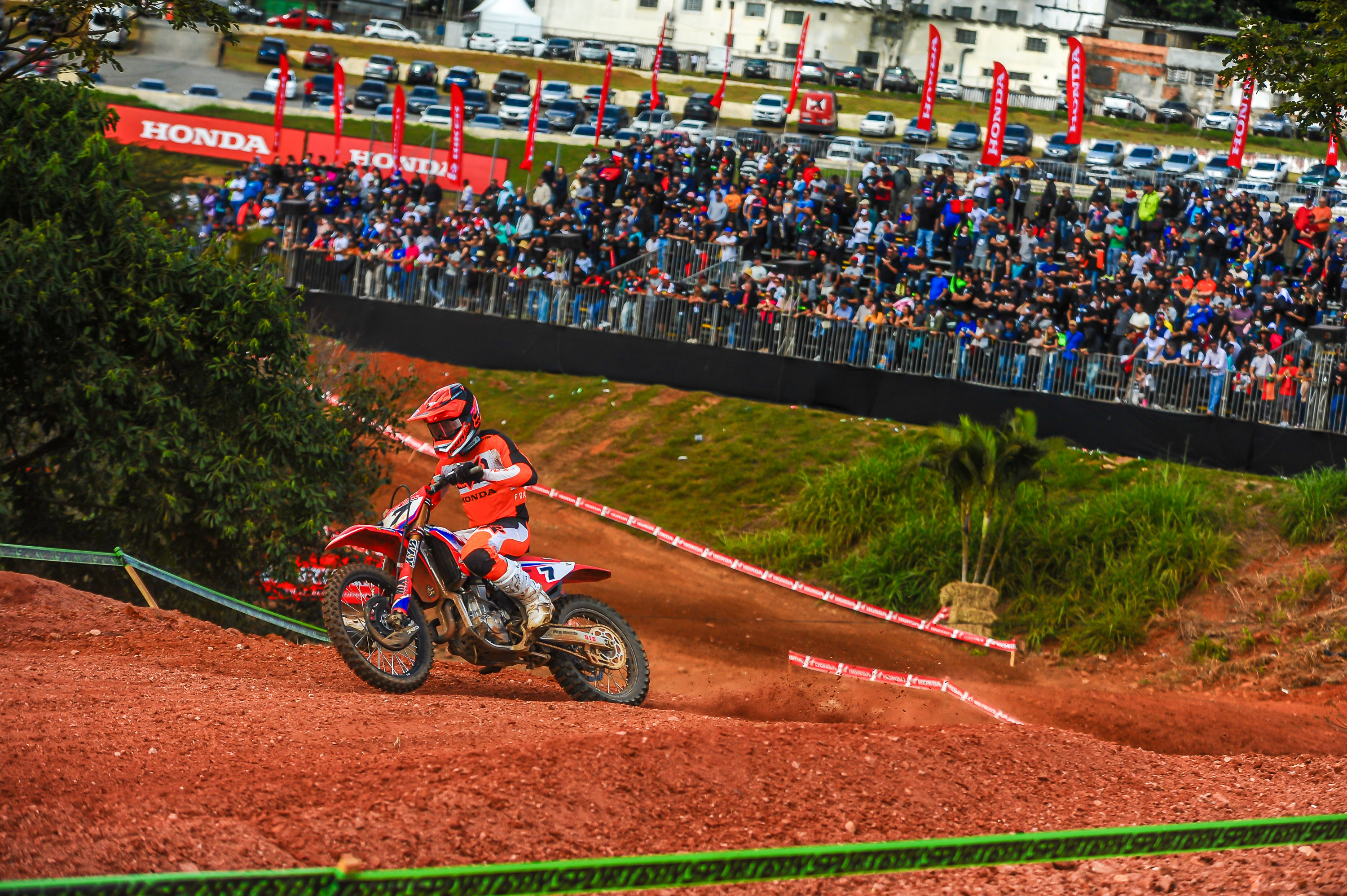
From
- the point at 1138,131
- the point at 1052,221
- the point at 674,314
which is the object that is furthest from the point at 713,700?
the point at 1138,131

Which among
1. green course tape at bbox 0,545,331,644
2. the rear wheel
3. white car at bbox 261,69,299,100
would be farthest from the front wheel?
white car at bbox 261,69,299,100

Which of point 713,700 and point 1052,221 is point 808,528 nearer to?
point 713,700

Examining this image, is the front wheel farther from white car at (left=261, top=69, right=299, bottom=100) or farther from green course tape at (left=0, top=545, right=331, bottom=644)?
white car at (left=261, top=69, right=299, bottom=100)

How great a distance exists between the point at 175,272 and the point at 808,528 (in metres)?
11.0

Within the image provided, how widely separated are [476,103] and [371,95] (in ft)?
17.3

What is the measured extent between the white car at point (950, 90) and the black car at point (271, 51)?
37.5m

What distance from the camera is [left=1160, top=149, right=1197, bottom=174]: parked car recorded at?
4544 centimetres

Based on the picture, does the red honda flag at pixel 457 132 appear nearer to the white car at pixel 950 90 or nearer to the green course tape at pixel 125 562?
the green course tape at pixel 125 562

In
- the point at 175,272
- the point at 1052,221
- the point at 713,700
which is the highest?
the point at 1052,221


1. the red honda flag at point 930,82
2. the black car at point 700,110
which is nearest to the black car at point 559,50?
the black car at point 700,110

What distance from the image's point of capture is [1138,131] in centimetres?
6244

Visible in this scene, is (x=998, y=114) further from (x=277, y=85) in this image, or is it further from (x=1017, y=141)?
(x=277, y=85)

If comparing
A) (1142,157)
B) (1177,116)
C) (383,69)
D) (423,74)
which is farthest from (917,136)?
(383,69)

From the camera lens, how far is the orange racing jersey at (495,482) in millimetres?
9008
